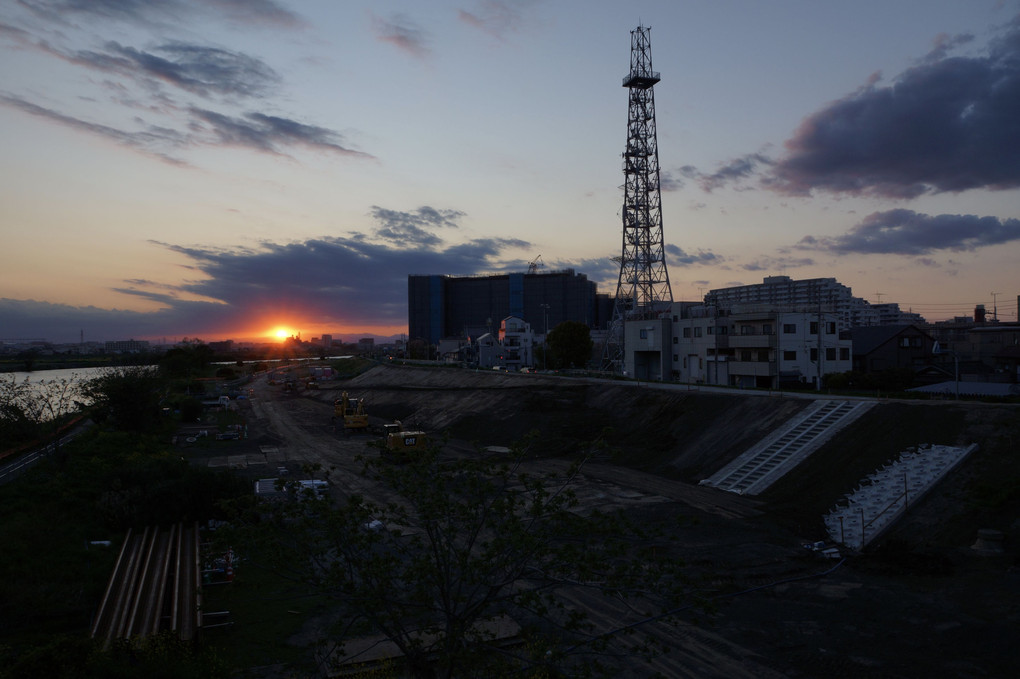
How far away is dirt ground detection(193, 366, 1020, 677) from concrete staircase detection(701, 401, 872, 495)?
0.74 meters

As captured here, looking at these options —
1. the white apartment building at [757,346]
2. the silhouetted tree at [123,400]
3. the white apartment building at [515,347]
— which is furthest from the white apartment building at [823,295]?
the silhouetted tree at [123,400]

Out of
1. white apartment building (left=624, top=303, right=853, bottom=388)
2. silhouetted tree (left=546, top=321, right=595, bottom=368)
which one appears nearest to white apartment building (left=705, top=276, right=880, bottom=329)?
silhouetted tree (left=546, top=321, right=595, bottom=368)

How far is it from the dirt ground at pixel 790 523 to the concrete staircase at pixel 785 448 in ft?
2.43

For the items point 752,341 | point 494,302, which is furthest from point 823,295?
point 752,341

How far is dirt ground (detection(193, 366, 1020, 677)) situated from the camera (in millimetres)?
14180

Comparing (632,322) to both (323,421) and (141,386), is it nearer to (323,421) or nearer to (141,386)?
(323,421)

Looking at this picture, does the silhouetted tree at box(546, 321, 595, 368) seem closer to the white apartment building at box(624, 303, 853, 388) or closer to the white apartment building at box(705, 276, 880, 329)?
the white apartment building at box(624, 303, 853, 388)

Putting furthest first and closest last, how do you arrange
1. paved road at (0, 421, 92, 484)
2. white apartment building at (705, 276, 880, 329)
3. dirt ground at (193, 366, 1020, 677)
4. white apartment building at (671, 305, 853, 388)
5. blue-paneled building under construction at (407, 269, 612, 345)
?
blue-paneled building under construction at (407, 269, 612, 345) → white apartment building at (705, 276, 880, 329) → white apartment building at (671, 305, 853, 388) → paved road at (0, 421, 92, 484) → dirt ground at (193, 366, 1020, 677)

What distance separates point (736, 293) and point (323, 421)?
531 ft

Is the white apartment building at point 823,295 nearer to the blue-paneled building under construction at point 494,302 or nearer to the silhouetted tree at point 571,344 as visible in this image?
the blue-paneled building under construction at point 494,302

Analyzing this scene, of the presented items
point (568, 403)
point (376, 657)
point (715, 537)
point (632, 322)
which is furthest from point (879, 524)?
point (632, 322)

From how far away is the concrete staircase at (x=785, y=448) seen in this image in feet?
96.0

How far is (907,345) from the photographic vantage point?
215ft

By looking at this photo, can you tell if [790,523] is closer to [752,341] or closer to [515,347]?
[752,341]
